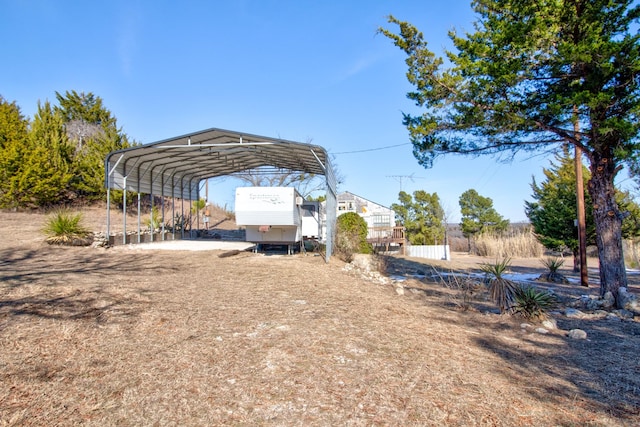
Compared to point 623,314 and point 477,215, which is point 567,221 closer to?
point 623,314

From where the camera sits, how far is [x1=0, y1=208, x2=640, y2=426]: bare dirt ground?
9.46 feet

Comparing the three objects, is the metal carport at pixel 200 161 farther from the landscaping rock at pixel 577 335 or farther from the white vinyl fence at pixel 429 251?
the white vinyl fence at pixel 429 251

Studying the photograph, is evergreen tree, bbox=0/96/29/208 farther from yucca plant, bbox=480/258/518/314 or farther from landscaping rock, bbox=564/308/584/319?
landscaping rock, bbox=564/308/584/319

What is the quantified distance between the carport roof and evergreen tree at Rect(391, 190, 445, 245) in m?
17.7

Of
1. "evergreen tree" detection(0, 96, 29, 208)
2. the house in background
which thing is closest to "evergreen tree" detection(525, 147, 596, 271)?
the house in background

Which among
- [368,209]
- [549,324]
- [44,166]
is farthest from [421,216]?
[549,324]

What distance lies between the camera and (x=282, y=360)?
382 centimetres

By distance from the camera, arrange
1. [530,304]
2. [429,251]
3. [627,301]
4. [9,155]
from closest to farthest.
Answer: [530,304]
[627,301]
[9,155]
[429,251]

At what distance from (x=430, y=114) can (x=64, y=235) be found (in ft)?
35.8

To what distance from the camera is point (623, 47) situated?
6.91m

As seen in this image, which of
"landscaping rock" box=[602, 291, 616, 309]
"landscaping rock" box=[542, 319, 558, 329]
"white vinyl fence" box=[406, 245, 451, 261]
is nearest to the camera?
"landscaping rock" box=[542, 319, 558, 329]

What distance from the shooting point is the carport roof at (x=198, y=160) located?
40.9ft

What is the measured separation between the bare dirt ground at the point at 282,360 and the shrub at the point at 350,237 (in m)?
5.44

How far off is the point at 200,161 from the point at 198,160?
0.10 metres
